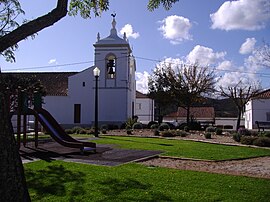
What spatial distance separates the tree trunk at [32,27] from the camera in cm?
448

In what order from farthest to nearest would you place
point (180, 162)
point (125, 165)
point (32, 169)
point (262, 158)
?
point (262, 158) < point (180, 162) < point (125, 165) < point (32, 169)

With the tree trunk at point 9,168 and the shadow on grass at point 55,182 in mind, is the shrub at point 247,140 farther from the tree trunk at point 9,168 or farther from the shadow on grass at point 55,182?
the tree trunk at point 9,168

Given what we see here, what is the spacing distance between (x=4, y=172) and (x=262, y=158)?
9.55 m

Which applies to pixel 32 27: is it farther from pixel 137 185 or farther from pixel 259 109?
pixel 259 109

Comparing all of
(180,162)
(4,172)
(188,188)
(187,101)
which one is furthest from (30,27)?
(187,101)

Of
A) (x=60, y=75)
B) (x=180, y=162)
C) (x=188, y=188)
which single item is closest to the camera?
(x=188, y=188)

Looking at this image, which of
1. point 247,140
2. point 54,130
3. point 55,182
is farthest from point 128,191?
point 247,140

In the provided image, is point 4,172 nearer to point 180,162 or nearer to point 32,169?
point 32,169

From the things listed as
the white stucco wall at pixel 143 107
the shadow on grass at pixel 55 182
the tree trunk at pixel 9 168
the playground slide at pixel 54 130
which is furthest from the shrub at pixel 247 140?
the white stucco wall at pixel 143 107

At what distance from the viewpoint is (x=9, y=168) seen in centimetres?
392

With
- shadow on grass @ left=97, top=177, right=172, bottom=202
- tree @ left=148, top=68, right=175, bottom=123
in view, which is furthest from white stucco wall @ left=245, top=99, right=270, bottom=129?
shadow on grass @ left=97, top=177, right=172, bottom=202

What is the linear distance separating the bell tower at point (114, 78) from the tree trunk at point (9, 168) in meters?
29.6

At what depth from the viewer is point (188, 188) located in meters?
6.43

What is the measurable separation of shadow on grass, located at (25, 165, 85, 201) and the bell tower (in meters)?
25.8
